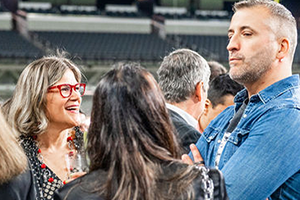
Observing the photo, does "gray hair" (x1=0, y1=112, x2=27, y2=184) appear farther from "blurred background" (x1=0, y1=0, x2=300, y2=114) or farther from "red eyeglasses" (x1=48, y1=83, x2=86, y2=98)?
"blurred background" (x1=0, y1=0, x2=300, y2=114)

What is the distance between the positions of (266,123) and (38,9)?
16012 mm

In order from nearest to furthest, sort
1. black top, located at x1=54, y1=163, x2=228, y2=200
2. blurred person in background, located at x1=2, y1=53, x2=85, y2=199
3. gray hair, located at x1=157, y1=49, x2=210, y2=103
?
black top, located at x1=54, y1=163, x2=228, y2=200 < blurred person in background, located at x1=2, y1=53, x2=85, y2=199 < gray hair, located at x1=157, y1=49, x2=210, y2=103

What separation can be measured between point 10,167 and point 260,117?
92 centimetres

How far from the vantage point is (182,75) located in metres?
2.43

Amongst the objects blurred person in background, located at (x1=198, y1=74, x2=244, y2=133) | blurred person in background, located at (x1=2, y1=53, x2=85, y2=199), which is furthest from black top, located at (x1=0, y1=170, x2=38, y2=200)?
blurred person in background, located at (x1=198, y1=74, x2=244, y2=133)

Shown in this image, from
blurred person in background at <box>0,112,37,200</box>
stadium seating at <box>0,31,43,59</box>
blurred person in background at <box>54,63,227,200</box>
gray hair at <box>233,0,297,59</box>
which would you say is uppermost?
gray hair at <box>233,0,297,59</box>

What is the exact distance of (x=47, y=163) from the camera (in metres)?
2.07

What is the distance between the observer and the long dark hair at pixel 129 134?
3.71ft

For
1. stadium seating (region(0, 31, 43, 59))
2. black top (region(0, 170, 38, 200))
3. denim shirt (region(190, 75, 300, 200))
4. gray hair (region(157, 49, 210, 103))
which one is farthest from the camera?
stadium seating (region(0, 31, 43, 59))

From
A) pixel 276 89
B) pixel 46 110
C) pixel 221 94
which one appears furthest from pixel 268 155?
pixel 221 94

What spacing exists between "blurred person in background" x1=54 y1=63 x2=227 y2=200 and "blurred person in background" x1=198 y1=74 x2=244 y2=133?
1.81 meters

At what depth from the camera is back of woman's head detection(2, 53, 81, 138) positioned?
6.91 ft

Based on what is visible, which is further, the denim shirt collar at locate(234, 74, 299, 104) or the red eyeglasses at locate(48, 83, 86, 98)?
the red eyeglasses at locate(48, 83, 86, 98)

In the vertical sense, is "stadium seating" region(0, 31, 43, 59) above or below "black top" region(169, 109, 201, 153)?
below
